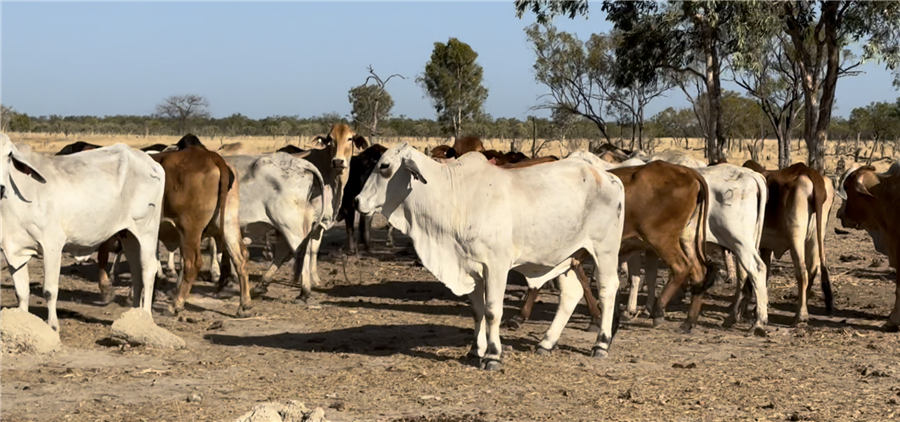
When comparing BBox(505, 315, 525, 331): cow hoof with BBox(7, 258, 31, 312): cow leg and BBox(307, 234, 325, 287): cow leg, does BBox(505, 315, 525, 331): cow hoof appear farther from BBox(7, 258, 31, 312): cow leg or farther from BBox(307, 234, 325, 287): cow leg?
BBox(7, 258, 31, 312): cow leg

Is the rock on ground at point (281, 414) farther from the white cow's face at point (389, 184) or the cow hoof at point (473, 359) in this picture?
the white cow's face at point (389, 184)

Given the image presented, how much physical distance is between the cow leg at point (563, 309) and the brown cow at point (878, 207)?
3.94 m

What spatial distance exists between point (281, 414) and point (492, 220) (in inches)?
122

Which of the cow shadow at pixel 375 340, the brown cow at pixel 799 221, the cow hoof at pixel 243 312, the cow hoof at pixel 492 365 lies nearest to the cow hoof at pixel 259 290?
the cow hoof at pixel 243 312

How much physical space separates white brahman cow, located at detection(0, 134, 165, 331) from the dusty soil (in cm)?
78

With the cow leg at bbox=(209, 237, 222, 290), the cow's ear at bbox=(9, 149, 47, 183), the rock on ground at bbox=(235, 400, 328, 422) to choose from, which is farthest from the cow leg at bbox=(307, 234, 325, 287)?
the rock on ground at bbox=(235, 400, 328, 422)

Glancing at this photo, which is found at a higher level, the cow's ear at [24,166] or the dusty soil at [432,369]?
the cow's ear at [24,166]

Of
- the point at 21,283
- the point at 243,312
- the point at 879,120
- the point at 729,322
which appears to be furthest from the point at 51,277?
the point at 879,120

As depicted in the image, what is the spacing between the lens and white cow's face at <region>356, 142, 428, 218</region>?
9.12 meters

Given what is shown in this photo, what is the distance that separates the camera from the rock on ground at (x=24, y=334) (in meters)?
9.02

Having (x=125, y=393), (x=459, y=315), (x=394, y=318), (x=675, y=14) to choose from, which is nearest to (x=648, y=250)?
(x=459, y=315)

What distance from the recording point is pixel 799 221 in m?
12.2

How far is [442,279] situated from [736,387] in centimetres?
255

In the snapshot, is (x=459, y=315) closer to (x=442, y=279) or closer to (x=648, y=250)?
(x=648, y=250)
